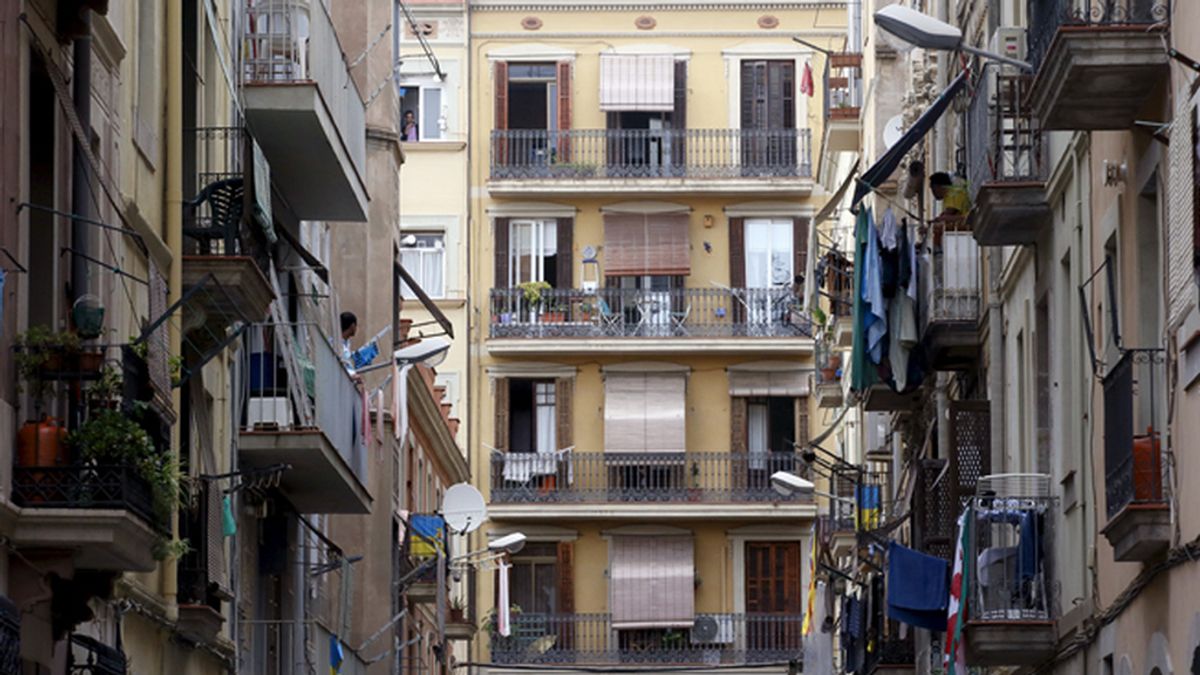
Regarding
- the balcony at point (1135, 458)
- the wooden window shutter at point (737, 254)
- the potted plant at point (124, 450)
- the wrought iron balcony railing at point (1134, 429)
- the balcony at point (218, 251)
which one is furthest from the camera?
the wooden window shutter at point (737, 254)

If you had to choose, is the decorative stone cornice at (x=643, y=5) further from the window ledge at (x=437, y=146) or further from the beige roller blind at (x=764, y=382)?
the beige roller blind at (x=764, y=382)

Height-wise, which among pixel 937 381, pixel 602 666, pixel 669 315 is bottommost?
pixel 602 666

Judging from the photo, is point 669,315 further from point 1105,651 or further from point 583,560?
point 1105,651

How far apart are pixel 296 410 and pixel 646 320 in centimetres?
3091

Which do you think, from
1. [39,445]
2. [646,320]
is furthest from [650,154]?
[39,445]

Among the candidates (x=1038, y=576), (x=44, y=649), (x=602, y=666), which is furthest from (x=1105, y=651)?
(x=602, y=666)

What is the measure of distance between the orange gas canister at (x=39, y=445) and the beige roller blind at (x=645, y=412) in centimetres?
4222

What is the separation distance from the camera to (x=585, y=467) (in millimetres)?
59594

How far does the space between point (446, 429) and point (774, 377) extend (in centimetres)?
1085

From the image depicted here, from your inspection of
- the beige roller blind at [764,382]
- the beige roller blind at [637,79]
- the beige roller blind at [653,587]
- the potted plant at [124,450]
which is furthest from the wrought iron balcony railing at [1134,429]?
the beige roller blind at [637,79]

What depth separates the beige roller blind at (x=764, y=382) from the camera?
60.0 metres

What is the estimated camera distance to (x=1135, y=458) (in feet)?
62.5

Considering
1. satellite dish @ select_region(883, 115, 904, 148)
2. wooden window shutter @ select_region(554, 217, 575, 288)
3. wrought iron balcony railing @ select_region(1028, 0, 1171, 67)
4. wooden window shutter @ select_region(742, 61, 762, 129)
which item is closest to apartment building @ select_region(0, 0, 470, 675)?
wrought iron balcony railing @ select_region(1028, 0, 1171, 67)

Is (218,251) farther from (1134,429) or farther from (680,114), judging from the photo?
(680,114)
